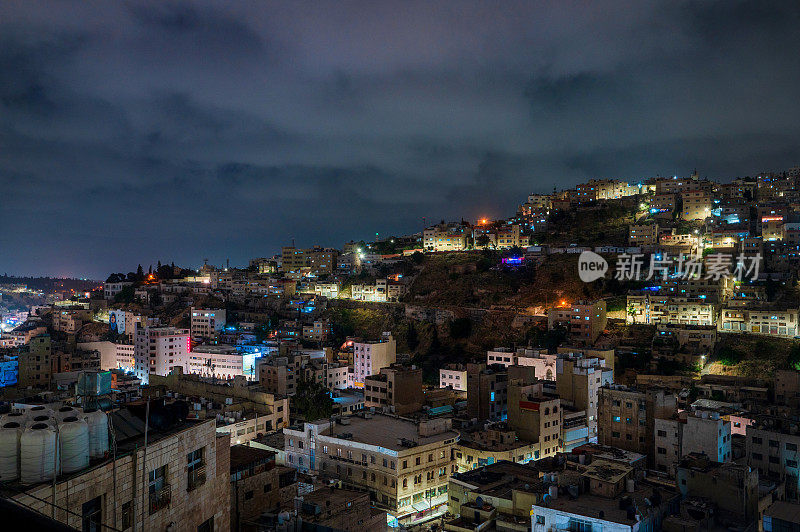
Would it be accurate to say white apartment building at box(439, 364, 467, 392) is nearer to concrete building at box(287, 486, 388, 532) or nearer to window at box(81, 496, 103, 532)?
concrete building at box(287, 486, 388, 532)

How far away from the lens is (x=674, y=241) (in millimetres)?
38281

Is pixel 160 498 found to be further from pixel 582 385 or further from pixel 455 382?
pixel 455 382

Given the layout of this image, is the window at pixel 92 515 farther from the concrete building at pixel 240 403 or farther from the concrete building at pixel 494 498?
the concrete building at pixel 240 403

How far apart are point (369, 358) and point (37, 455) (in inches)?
957

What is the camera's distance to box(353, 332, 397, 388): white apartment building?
89.9 ft

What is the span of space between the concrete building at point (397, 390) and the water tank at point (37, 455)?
16.1 m

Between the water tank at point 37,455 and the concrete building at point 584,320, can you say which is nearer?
the water tank at point 37,455

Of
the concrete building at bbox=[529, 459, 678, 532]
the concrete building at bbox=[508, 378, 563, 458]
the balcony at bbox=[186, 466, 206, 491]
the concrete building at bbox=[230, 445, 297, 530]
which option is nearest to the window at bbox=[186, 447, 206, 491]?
the balcony at bbox=[186, 466, 206, 491]

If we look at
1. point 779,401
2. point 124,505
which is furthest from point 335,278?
point 124,505

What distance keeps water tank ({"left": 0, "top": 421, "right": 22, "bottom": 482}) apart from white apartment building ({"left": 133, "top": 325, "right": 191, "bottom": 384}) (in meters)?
31.1

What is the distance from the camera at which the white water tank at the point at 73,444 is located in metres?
3.49

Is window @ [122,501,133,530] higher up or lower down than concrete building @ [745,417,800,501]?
higher up

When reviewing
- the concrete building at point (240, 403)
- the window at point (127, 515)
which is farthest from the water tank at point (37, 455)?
A: the concrete building at point (240, 403)

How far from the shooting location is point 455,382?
84.8 feet
